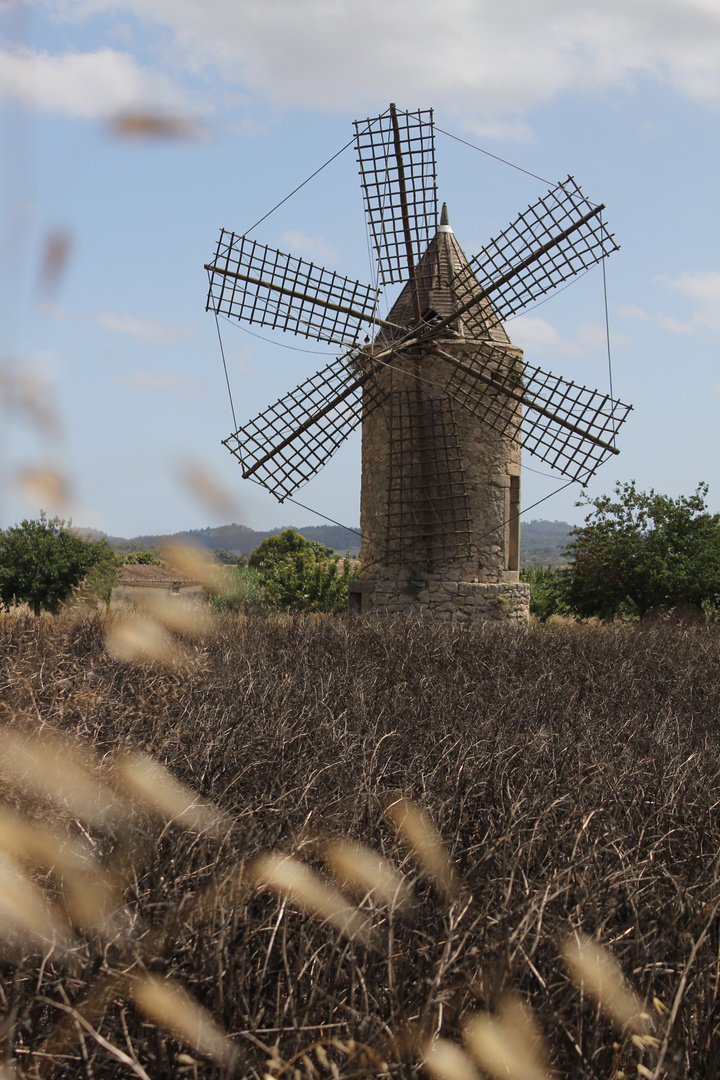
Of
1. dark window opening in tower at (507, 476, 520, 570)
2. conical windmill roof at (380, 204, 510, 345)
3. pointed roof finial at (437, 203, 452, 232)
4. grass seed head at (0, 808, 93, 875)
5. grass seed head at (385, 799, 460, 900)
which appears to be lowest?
grass seed head at (385, 799, 460, 900)

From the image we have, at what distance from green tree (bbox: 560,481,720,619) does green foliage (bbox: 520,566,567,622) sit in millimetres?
857

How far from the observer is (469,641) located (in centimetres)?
820

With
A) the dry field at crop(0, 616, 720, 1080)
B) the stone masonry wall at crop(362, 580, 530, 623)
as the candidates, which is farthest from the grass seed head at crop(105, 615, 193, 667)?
the stone masonry wall at crop(362, 580, 530, 623)

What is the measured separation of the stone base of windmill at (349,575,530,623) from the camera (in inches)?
416

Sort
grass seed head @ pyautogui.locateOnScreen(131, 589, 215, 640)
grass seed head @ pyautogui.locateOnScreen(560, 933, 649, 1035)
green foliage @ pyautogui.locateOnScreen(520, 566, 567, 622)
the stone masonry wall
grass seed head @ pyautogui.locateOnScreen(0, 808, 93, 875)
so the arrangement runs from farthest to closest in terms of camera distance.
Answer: green foliage @ pyautogui.locateOnScreen(520, 566, 567, 622), the stone masonry wall, grass seed head @ pyautogui.locateOnScreen(131, 589, 215, 640), grass seed head @ pyautogui.locateOnScreen(0, 808, 93, 875), grass seed head @ pyautogui.locateOnScreen(560, 933, 649, 1035)

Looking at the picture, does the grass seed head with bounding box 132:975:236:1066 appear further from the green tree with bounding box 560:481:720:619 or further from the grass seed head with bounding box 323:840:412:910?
the green tree with bounding box 560:481:720:619

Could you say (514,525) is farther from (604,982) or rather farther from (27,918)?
(27,918)

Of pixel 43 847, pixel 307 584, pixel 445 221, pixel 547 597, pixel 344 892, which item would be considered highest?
pixel 445 221

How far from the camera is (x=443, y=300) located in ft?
35.5

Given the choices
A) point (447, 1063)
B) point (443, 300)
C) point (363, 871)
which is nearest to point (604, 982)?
point (447, 1063)

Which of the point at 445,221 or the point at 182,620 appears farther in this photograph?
the point at 445,221

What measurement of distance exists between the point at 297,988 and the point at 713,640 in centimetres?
819

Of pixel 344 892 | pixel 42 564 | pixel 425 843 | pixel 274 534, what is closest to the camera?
pixel 344 892

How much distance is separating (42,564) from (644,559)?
524 inches
